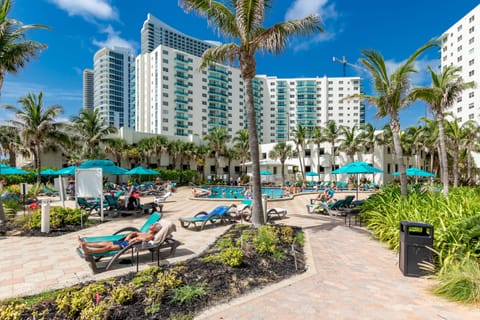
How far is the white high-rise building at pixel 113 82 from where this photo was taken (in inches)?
4660

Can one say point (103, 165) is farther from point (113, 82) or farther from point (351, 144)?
point (113, 82)

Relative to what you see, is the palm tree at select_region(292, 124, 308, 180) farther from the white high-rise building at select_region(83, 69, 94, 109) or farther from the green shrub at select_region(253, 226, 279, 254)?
the white high-rise building at select_region(83, 69, 94, 109)

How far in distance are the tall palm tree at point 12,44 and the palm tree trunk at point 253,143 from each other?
7.77 m

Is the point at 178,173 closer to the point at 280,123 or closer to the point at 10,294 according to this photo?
the point at 10,294

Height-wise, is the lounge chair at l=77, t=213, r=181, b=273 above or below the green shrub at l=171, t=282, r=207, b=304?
above

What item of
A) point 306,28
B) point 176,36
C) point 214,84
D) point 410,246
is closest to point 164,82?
point 214,84

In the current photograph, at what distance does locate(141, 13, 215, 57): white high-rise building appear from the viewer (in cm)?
12494

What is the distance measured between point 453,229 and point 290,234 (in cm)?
353

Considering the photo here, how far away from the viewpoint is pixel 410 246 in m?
4.85

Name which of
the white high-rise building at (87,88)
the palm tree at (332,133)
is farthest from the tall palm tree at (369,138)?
the white high-rise building at (87,88)

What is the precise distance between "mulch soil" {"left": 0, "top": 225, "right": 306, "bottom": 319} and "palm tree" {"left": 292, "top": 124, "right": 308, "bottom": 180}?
34.0m

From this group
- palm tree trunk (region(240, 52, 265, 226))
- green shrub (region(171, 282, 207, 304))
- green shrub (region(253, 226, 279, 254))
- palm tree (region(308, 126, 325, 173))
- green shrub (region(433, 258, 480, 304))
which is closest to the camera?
green shrub (region(171, 282, 207, 304))

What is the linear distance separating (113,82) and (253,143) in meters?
132

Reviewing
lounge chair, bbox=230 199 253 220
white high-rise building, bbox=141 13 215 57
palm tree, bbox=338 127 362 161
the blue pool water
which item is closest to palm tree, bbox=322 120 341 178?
palm tree, bbox=338 127 362 161
